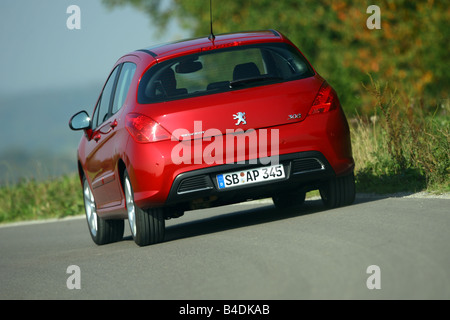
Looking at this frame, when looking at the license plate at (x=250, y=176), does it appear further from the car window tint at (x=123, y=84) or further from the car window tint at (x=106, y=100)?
the car window tint at (x=106, y=100)

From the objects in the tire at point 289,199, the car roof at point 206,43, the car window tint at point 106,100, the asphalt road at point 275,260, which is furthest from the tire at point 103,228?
the car roof at point 206,43

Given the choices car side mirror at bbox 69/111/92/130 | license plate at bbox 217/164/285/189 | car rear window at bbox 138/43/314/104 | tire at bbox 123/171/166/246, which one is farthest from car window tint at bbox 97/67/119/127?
license plate at bbox 217/164/285/189

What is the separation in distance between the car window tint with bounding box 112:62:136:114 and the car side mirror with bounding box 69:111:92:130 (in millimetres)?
779

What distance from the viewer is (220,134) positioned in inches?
336

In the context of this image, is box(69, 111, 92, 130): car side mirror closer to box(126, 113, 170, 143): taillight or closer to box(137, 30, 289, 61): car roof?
box(137, 30, 289, 61): car roof

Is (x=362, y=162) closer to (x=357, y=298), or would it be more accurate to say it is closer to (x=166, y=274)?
(x=166, y=274)

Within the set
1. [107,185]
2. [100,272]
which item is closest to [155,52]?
[107,185]

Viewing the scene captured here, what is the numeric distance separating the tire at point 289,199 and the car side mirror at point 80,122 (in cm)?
239

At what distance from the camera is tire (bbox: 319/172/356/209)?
9.53 meters

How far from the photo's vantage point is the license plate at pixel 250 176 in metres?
8.65

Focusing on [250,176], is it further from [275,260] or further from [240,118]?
[275,260]

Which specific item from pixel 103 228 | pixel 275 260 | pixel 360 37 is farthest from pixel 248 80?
pixel 360 37

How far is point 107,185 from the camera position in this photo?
10.1 metres
